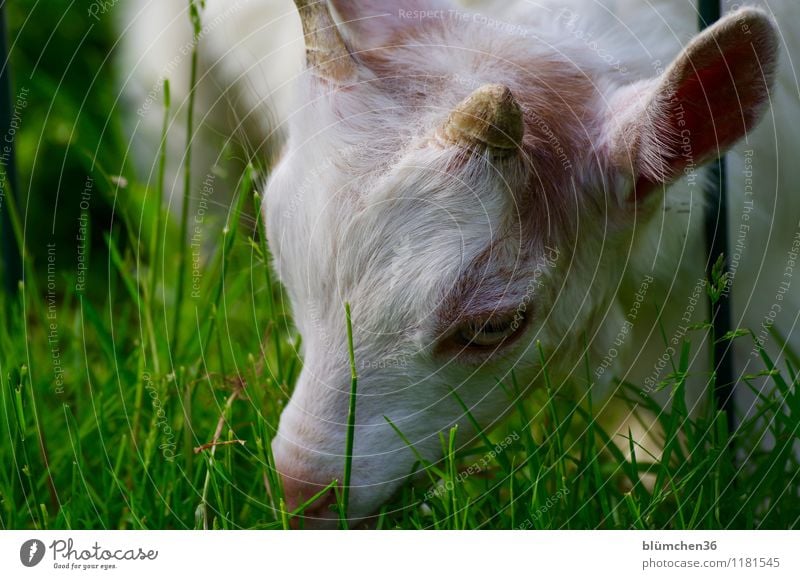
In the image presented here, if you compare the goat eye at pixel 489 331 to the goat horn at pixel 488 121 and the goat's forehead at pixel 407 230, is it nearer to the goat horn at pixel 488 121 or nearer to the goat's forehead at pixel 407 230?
the goat's forehead at pixel 407 230

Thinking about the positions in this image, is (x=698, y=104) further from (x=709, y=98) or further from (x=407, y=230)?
(x=407, y=230)

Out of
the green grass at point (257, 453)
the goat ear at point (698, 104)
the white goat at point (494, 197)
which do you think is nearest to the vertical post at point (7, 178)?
the green grass at point (257, 453)

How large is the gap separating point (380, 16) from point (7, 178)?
2.77ft

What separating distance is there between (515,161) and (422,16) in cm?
38

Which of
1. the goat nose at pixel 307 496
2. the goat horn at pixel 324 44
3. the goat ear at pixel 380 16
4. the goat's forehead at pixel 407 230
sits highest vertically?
the goat ear at pixel 380 16

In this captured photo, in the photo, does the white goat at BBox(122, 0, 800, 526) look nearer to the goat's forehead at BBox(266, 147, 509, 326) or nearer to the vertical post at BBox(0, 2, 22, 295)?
the goat's forehead at BBox(266, 147, 509, 326)

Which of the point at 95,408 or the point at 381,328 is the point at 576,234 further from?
the point at 95,408

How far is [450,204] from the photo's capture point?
1.35m

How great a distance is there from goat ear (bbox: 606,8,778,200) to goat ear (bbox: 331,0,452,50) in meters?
0.37

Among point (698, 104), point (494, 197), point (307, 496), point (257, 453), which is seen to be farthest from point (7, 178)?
point (698, 104)

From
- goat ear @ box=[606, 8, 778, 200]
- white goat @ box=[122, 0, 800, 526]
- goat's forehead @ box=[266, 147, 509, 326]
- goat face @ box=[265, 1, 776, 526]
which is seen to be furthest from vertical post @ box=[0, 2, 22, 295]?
goat ear @ box=[606, 8, 778, 200]

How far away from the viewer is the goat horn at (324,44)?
Answer: 1.44m

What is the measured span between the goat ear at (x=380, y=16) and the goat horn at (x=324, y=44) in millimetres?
117
